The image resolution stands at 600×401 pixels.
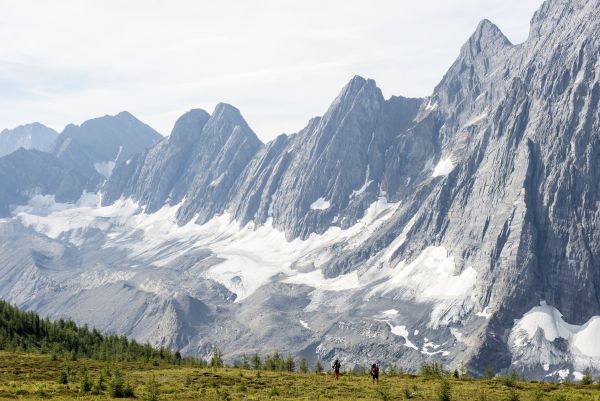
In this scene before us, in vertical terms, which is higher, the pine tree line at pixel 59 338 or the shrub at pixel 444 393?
the pine tree line at pixel 59 338

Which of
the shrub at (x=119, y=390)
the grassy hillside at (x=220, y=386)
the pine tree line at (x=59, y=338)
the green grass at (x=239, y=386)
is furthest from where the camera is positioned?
the pine tree line at (x=59, y=338)

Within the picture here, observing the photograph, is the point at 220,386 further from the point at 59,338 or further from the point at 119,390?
the point at 59,338

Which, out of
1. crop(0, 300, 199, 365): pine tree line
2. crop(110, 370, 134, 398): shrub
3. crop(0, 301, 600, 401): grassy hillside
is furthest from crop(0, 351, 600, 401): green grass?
crop(0, 300, 199, 365): pine tree line

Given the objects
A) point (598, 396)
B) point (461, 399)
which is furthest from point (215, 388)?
point (598, 396)

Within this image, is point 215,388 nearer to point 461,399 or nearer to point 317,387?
point 317,387

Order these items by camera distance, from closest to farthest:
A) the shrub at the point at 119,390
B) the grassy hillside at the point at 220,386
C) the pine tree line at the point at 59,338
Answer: the shrub at the point at 119,390, the grassy hillside at the point at 220,386, the pine tree line at the point at 59,338

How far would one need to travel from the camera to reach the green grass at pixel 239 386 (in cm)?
5169

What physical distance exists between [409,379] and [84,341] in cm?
7288

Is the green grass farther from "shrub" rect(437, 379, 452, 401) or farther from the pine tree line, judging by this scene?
the pine tree line

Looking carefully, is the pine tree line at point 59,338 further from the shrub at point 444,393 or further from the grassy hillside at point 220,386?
the shrub at point 444,393

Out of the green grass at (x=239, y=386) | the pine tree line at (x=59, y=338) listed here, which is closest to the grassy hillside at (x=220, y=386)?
the green grass at (x=239, y=386)

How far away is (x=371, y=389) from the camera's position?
5903 cm

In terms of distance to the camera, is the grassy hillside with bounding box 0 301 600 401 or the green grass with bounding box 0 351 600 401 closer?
the grassy hillside with bounding box 0 301 600 401

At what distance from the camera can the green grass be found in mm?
51688
